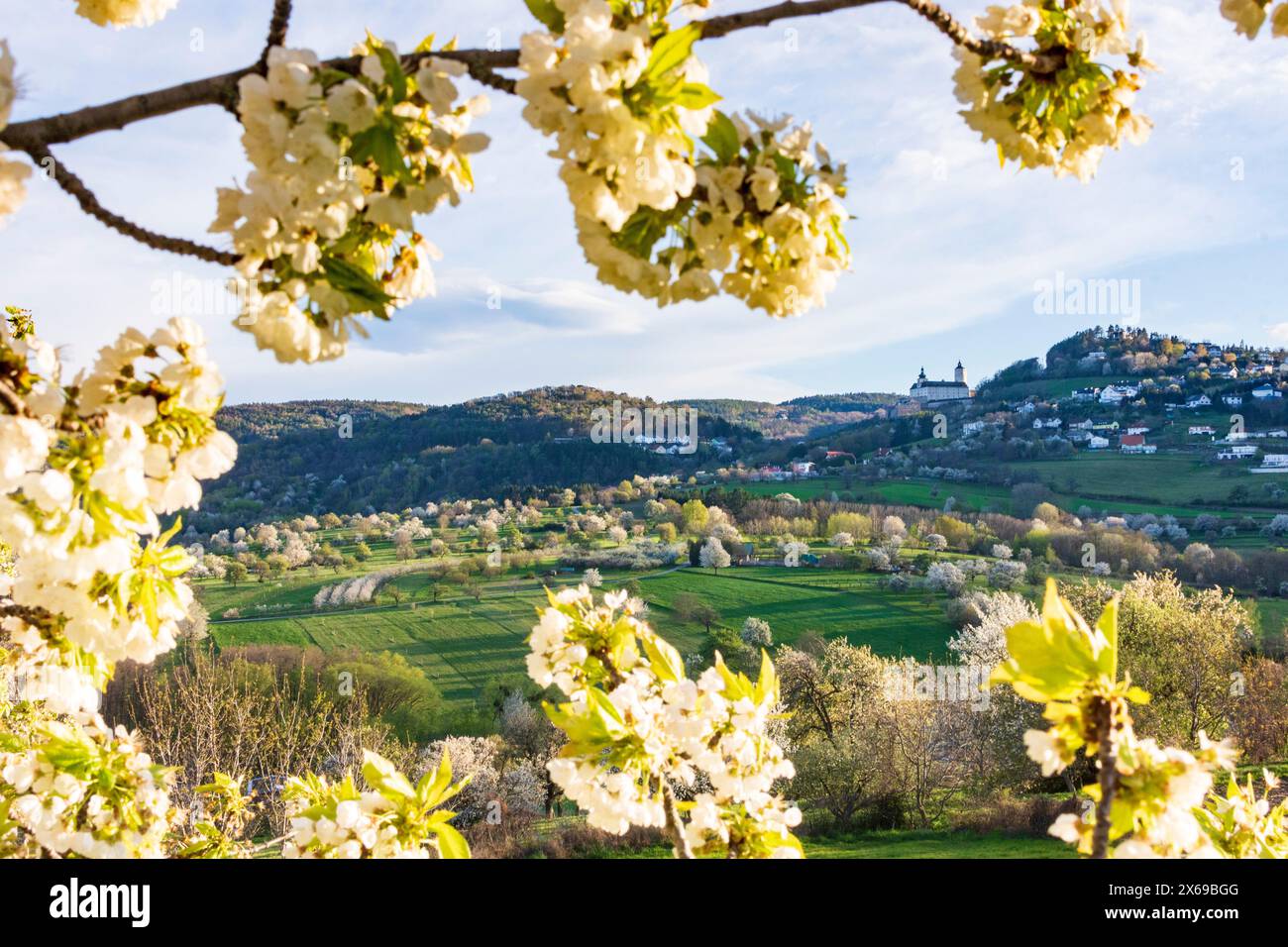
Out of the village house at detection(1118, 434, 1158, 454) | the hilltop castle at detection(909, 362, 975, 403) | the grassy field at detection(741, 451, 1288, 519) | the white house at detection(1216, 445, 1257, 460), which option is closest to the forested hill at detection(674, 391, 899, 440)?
the hilltop castle at detection(909, 362, 975, 403)

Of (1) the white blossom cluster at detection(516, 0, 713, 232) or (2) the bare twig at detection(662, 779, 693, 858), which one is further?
(2) the bare twig at detection(662, 779, 693, 858)

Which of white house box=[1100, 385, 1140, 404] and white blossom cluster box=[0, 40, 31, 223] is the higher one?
white house box=[1100, 385, 1140, 404]

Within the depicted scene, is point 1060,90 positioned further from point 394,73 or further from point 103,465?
point 103,465

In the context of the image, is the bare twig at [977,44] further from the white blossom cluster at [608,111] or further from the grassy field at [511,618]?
the grassy field at [511,618]

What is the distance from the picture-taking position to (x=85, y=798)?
2.06m

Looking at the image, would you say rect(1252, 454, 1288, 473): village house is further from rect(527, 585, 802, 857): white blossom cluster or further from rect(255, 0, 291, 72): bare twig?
rect(255, 0, 291, 72): bare twig

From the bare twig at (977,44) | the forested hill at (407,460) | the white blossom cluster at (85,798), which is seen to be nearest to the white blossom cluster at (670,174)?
the bare twig at (977,44)

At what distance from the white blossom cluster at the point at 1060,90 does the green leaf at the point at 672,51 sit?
2.68ft

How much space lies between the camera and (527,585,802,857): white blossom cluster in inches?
77.1

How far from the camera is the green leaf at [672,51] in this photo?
110cm

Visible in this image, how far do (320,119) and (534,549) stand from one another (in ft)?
235

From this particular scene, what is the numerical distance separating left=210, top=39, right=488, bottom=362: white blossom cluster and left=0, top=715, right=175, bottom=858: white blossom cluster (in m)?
1.48

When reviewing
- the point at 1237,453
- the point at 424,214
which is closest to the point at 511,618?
the point at 424,214
